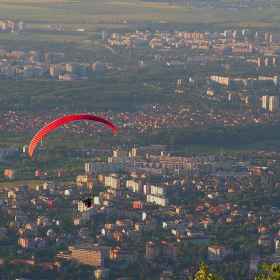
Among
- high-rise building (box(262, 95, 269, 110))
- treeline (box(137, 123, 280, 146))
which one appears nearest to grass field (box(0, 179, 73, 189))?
treeline (box(137, 123, 280, 146))

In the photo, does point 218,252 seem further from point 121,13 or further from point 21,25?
point 121,13

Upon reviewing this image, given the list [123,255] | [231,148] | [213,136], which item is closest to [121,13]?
[213,136]

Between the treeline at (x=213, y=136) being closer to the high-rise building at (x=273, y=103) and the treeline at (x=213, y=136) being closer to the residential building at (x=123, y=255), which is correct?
the high-rise building at (x=273, y=103)

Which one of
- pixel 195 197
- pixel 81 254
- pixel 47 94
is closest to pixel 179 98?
pixel 47 94

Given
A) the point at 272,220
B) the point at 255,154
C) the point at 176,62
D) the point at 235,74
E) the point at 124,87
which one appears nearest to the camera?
the point at 272,220

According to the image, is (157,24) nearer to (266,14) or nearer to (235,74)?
(266,14)
